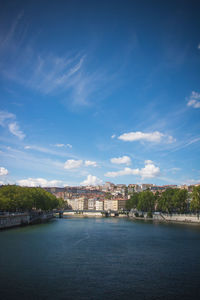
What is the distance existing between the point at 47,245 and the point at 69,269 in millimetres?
17282

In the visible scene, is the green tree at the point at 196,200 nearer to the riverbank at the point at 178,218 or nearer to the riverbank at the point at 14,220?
the riverbank at the point at 178,218

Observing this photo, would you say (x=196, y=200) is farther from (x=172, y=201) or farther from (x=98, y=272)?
(x=98, y=272)

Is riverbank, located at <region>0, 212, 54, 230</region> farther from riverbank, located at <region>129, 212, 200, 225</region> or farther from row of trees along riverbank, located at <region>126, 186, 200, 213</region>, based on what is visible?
riverbank, located at <region>129, 212, 200, 225</region>

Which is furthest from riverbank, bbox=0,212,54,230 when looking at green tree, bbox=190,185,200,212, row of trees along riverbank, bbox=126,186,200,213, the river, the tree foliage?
green tree, bbox=190,185,200,212

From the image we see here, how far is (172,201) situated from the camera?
112 m

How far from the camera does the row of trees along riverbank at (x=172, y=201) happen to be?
313 ft

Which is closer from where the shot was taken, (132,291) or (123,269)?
(132,291)

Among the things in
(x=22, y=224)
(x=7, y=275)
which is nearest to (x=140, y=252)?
(x=7, y=275)

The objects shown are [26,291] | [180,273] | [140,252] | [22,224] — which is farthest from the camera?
[22,224]

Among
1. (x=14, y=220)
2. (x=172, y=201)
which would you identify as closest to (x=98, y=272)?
(x=14, y=220)

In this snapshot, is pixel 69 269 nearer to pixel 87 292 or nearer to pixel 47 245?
pixel 87 292

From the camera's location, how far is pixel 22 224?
85.8 metres

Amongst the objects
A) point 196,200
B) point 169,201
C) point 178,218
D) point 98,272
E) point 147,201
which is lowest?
point 98,272

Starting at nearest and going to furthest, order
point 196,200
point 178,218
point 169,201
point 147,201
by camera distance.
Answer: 1. point 196,200
2. point 178,218
3. point 169,201
4. point 147,201
